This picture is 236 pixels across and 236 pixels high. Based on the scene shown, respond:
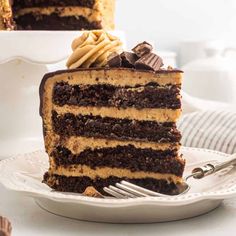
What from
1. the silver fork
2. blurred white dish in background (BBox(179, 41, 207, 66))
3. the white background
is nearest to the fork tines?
the silver fork

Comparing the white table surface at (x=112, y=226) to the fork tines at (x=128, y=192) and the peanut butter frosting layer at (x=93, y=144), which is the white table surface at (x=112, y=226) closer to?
the fork tines at (x=128, y=192)

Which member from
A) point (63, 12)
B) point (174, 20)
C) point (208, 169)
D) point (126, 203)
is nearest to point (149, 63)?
Answer: point (208, 169)

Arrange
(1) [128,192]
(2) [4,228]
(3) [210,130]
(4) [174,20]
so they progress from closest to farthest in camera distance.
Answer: (2) [4,228]
(1) [128,192]
(3) [210,130]
(4) [174,20]

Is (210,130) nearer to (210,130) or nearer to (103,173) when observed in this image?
(210,130)

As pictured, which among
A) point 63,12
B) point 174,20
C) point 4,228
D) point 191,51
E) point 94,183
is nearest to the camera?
point 4,228

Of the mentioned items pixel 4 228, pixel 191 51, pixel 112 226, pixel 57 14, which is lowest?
pixel 191 51

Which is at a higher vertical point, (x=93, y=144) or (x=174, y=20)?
(x=93, y=144)

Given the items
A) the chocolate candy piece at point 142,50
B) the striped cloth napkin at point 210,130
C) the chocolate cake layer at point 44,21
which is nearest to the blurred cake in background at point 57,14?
the chocolate cake layer at point 44,21
